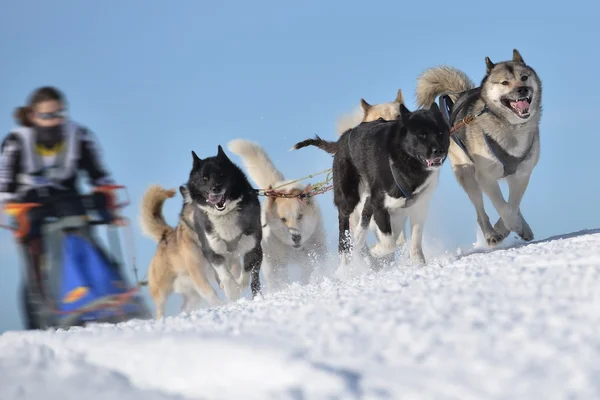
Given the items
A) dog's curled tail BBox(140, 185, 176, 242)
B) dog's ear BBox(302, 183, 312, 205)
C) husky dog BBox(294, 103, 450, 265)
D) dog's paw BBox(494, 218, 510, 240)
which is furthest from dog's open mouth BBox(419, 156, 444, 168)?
dog's curled tail BBox(140, 185, 176, 242)

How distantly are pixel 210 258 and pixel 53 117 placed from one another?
233cm

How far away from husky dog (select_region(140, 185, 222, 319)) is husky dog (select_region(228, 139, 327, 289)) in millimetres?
881

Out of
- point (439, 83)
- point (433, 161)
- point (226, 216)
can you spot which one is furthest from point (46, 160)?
point (439, 83)

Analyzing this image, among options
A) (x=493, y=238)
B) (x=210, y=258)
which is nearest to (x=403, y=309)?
(x=493, y=238)

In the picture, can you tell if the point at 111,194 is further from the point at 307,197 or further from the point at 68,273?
the point at 307,197

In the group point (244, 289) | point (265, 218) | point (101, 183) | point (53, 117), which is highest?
point (53, 117)

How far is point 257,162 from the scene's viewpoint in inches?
318

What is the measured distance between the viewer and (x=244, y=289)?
663 centimetres

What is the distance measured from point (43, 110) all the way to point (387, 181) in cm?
235

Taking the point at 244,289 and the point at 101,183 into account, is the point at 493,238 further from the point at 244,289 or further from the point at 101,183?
the point at 101,183

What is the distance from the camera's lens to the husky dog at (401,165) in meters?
5.13

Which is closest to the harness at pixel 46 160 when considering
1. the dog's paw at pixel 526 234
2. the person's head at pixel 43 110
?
the person's head at pixel 43 110

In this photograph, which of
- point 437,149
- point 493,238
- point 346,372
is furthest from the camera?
point 493,238

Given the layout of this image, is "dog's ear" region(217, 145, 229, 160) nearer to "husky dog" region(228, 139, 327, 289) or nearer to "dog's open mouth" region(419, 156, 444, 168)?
"husky dog" region(228, 139, 327, 289)
